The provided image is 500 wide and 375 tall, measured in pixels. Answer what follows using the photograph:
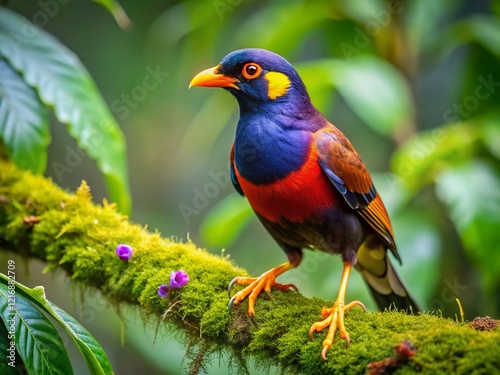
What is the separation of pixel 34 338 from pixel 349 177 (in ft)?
5.05

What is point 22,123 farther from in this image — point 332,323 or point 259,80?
point 332,323

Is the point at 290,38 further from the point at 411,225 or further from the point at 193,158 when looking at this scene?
the point at 193,158

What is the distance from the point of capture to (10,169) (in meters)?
3.75

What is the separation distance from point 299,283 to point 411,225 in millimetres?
936

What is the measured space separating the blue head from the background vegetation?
3.56 ft

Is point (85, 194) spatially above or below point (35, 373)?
above

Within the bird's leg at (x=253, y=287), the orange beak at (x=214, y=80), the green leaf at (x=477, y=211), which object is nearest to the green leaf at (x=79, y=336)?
the bird's leg at (x=253, y=287)

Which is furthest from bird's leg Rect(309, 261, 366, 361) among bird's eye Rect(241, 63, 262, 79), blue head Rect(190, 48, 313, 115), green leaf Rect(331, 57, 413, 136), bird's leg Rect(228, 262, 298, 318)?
green leaf Rect(331, 57, 413, 136)

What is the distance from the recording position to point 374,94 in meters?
4.50

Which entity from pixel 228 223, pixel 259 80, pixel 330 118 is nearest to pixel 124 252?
pixel 259 80

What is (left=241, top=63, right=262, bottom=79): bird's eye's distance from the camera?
3.02m

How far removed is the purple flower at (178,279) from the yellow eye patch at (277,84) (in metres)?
0.93

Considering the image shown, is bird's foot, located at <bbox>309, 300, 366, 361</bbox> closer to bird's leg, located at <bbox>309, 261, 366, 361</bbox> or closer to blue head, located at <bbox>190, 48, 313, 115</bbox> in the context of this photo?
bird's leg, located at <bbox>309, 261, 366, 361</bbox>

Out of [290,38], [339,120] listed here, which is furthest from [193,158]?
[290,38]
